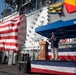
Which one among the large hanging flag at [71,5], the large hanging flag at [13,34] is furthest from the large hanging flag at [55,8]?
the large hanging flag at [13,34]

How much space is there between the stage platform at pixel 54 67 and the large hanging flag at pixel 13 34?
3.50m

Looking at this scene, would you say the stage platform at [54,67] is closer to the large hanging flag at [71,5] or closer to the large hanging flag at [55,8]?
the large hanging flag at [71,5]

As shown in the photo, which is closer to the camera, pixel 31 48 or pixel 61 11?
pixel 61 11

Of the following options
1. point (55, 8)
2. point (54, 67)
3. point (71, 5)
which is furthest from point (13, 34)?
point (54, 67)

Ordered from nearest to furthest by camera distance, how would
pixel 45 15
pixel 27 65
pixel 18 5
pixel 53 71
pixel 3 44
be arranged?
1. pixel 53 71
2. pixel 27 65
3. pixel 3 44
4. pixel 45 15
5. pixel 18 5

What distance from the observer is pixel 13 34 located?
17.0 meters

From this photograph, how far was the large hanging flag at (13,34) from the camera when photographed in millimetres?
16828

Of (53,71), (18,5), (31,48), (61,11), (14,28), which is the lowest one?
(53,71)

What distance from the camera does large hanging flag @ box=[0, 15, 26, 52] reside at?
55.2ft

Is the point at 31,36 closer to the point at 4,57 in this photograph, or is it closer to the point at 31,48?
the point at 31,48

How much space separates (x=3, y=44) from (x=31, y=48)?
8.84ft

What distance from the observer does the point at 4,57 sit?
28.6 meters

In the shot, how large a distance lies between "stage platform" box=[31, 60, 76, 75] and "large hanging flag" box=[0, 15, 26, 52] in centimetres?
350

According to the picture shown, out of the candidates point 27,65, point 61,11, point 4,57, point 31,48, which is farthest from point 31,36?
point 4,57
